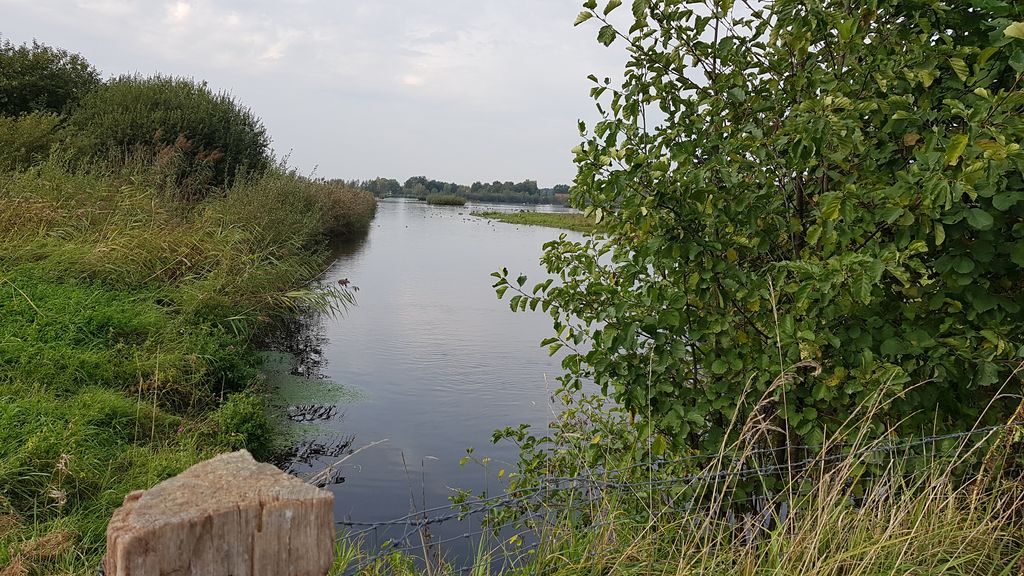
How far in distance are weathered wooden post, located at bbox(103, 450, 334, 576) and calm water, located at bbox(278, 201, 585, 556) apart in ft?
6.68

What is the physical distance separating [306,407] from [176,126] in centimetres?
1241

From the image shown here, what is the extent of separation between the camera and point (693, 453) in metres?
3.92

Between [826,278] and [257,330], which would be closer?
[826,278]

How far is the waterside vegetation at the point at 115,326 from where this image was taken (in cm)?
445

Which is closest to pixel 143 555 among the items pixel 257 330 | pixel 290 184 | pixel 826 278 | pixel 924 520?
pixel 826 278

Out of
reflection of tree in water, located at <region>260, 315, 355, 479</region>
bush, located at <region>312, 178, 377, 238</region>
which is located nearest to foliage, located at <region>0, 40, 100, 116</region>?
bush, located at <region>312, 178, 377, 238</region>

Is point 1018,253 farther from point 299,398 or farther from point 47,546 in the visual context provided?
point 299,398

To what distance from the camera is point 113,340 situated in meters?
6.91

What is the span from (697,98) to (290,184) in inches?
522

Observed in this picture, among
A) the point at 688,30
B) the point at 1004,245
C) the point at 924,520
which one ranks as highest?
the point at 688,30

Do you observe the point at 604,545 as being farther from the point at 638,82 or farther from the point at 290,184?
the point at 290,184

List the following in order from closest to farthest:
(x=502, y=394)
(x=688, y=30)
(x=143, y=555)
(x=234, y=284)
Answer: (x=143, y=555) → (x=688, y=30) → (x=234, y=284) → (x=502, y=394)


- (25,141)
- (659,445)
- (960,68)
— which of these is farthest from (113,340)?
(25,141)

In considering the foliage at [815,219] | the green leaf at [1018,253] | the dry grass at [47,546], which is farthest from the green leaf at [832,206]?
the dry grass at [47,546]
